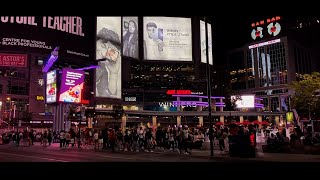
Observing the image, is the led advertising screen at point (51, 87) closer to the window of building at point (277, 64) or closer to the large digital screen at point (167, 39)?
the large digital screen at point (167, 39)

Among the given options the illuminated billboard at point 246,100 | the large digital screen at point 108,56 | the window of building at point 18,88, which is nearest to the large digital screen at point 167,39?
the large digital screen at point 108,56

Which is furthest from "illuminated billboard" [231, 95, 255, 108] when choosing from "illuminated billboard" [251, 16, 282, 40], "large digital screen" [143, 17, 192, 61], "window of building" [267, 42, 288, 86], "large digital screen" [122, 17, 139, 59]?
"illuminated billboard" [251, 16, 282, 40]

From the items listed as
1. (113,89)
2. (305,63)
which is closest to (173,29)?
(113,89)

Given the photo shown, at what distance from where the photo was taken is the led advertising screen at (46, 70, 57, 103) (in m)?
46.8

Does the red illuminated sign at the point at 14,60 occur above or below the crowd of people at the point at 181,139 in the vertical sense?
above

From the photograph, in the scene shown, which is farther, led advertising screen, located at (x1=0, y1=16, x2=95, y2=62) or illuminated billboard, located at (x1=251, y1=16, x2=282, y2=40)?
illuminated billboard, located at (x1=251, y1=16, x2=282, y2=40)

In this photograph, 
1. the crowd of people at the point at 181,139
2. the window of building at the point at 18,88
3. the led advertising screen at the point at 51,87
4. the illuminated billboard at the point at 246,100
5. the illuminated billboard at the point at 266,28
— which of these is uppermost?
the illuminated billboard at the point at 266,28

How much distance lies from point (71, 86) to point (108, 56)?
36.1 metres

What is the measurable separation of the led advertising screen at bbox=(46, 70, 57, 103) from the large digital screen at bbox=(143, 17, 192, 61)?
41609 mm

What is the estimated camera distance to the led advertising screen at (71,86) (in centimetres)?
4634

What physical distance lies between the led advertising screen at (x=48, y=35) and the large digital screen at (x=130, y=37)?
1214 cm

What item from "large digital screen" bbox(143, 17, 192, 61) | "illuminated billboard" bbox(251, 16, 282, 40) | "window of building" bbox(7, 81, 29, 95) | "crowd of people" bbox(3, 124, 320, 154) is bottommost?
"crowd of people" bbox(3, 124, 320, 154)

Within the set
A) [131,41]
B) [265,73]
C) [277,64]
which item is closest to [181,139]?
[131,41]

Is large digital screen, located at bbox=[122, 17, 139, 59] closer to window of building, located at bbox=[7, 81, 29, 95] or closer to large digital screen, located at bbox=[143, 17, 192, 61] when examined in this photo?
large digital screen, located at bbox=[143, 17, 192, 61]
